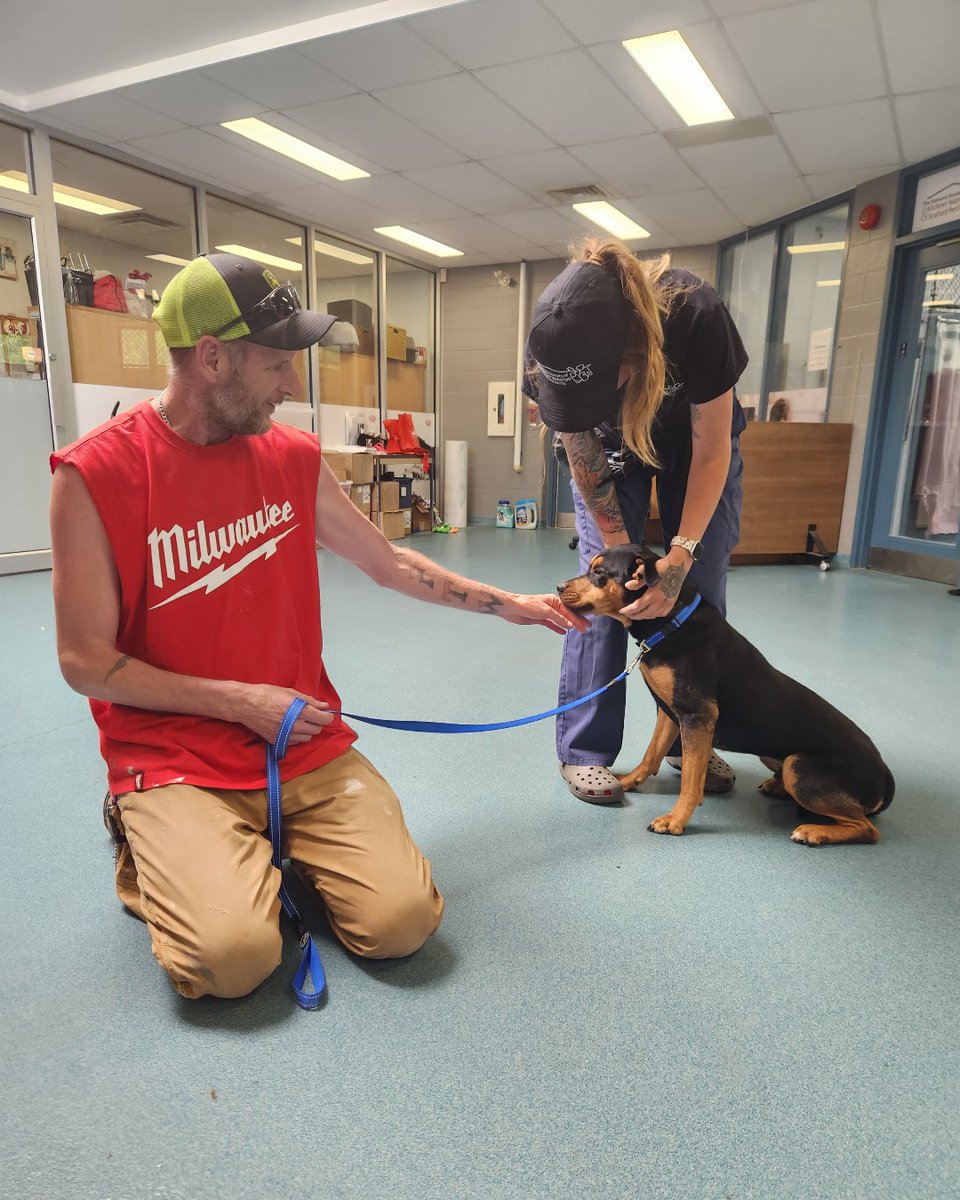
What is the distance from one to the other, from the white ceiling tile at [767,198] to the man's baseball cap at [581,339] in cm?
590

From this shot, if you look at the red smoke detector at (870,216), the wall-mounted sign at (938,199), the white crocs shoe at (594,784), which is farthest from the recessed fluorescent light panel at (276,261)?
the white crocs shoe at (594,784)

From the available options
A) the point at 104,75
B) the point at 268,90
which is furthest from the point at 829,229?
the point at 104,75

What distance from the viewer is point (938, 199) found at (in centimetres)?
547

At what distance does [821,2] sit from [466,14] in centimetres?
175

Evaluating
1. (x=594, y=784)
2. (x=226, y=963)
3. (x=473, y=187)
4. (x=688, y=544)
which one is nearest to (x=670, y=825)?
(x=594, y=784)

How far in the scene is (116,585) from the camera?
1.33m

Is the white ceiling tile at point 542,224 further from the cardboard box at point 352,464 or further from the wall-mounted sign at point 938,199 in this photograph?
the wall-mounted sign at point 938,199

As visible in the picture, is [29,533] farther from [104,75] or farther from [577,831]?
[577,831]

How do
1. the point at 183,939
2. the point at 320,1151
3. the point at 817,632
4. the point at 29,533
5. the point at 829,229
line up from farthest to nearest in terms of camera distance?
the point at 829,229 → the point at 29,533 → the point at 817,632 → the point at 183,939 → the point at 320,1151

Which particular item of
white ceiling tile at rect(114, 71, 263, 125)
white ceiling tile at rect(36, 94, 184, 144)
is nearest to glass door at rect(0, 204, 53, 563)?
white ceiling tile at rect(36, 94, 184, 144)

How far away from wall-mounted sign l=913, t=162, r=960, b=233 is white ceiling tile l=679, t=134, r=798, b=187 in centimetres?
96

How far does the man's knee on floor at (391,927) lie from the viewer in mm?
1305

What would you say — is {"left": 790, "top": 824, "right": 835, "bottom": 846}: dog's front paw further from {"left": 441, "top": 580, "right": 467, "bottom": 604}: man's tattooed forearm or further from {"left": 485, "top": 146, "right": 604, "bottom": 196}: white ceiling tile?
{"left": 485, "top": 146, "right": 604, "bottom": 196}: white ceiling tile

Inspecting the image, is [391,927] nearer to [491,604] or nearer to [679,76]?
[491,604]
